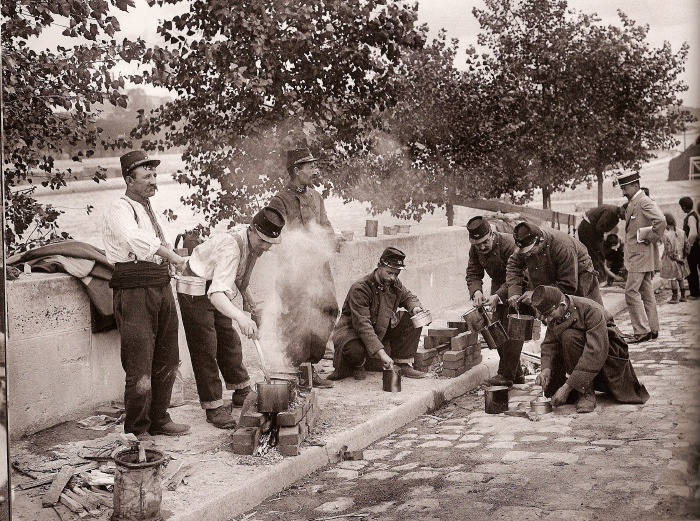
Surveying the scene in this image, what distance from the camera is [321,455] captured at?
590 cm

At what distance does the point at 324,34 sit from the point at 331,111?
722 millimetres

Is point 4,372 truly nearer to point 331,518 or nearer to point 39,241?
point 331,518

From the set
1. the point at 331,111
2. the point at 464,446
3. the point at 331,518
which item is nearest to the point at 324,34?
the point at 331,111

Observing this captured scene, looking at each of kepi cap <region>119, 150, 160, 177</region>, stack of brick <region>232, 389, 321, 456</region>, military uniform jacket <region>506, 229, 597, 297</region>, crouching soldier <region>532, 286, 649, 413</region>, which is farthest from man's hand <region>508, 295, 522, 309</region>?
kepi cap <region>119, 150, 160, 177</region>

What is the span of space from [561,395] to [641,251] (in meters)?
3.27

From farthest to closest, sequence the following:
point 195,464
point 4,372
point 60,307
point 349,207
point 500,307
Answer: point 349,207 < point 500,307 < point 60,307 < point 195,464 < point 4,372

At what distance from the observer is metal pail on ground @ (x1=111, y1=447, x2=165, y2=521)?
14.8ft

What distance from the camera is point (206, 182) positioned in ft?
27.2

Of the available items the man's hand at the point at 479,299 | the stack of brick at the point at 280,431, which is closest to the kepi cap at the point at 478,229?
the man's hand at the point at 479,299

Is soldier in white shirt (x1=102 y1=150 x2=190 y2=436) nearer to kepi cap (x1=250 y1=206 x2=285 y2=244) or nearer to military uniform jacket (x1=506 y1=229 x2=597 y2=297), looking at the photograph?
kepi cap (x1=250 y1=206 x2=285 y2=244)

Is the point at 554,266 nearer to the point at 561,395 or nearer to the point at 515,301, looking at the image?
the point at 515,301

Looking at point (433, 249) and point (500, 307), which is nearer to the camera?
point (500, 307)

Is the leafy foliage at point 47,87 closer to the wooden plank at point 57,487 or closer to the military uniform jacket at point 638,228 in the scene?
the wooden plank at point 57,487

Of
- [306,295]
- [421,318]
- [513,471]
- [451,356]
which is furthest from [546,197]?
[513,471]
